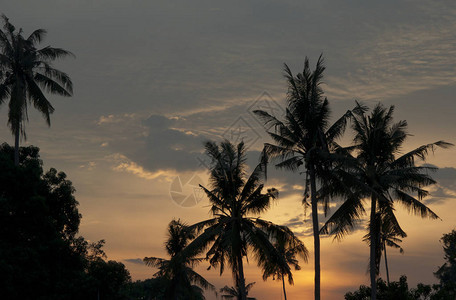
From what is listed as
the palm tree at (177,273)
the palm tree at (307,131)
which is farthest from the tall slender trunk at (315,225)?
the palm tree at (177,273)

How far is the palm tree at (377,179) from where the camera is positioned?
113 feet

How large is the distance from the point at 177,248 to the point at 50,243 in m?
16.2

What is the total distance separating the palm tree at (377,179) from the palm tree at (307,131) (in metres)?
1.22

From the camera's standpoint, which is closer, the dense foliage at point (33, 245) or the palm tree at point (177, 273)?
the dense foliage at point (33, 245)

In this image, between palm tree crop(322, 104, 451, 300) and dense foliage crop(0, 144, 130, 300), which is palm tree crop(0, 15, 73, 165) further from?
palm tree crop(322, 104, 451, 300)

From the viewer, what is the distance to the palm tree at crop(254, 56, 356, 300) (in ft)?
109

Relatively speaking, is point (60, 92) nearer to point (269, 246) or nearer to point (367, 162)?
point (269, 246)

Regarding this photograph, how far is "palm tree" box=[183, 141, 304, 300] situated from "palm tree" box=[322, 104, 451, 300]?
13.4 feet

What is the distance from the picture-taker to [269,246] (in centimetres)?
3575

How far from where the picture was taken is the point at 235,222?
3716 centimetres

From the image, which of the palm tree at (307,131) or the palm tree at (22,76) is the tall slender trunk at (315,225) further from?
the palm tree at (22,76)

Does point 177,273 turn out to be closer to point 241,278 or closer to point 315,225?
point 241,278

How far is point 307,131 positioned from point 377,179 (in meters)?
6.30

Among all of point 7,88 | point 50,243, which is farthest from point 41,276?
point 7,88
